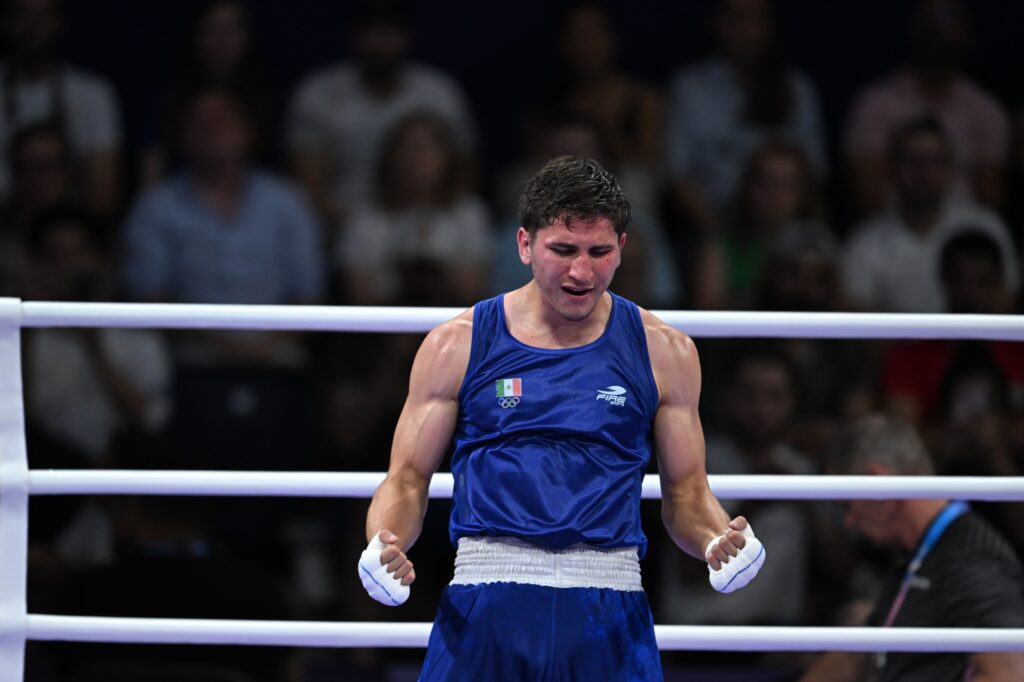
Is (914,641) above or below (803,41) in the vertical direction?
below

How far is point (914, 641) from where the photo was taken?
127 inches

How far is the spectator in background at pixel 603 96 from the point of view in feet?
21.0

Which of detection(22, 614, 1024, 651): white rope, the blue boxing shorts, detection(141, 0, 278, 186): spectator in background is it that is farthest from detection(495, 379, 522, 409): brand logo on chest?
detection(141, 0, 278, 186): spectator in background

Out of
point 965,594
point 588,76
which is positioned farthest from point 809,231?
point 965,594

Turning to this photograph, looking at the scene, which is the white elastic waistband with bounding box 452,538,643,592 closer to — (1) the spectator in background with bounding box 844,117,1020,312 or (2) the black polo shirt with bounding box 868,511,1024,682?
(2) the black polo shirt with bounding box 868,511,1024,682

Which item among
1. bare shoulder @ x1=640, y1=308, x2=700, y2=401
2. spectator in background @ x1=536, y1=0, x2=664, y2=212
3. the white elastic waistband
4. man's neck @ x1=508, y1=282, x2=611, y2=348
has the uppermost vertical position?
spectator in background @ x1=536, y1=0, x2=664, y2=212

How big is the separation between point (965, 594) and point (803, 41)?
14.4 ft

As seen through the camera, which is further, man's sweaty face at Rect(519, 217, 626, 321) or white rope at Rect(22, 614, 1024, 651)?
white rope at Rect(22, 614, 1024, 651)

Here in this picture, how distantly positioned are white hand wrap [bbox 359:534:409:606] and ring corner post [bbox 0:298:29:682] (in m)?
1.00

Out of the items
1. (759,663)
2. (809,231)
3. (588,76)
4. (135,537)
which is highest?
(588,76)

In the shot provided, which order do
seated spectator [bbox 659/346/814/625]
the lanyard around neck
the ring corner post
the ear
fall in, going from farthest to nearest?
seated spectator [bbox 659/346/814/625] → the lanyard around neck → the ring corner post → the ear

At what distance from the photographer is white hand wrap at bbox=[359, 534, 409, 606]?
254cm

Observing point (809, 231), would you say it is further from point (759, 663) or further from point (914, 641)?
point (914, 641)

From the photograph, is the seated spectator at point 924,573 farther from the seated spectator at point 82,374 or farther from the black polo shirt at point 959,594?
the seated spectator at point 82,374
